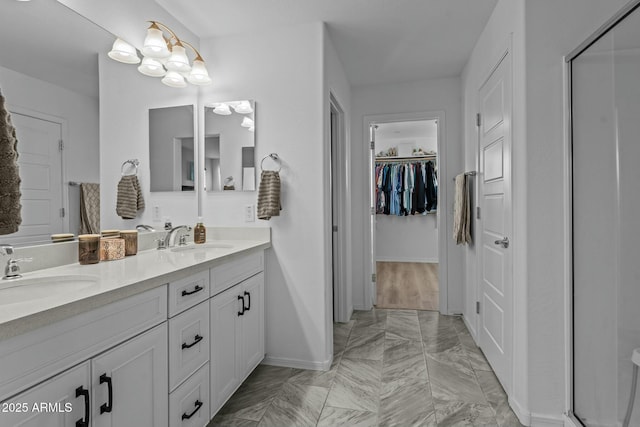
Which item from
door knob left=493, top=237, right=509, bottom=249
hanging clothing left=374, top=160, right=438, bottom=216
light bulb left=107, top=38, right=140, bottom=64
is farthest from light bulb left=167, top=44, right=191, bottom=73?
hanging clothing left=374, top=160, right=438, bottom=216

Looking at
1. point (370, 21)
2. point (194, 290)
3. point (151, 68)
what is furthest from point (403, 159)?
point (194, 290)

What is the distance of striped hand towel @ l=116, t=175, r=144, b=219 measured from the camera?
2.00m

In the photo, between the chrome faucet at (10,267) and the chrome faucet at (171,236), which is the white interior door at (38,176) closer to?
the chrome faucet at (10,267)

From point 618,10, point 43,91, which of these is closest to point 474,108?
point 618,10

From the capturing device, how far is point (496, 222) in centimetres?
228

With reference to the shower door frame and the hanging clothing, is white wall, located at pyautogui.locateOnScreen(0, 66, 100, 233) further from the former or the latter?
the hanging clothing

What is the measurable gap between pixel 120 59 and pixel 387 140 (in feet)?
17.8

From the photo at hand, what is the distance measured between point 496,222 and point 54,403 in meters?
2.36

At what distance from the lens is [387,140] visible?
6.79 meters

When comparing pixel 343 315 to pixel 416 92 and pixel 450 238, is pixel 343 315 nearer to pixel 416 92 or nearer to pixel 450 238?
pixel 450 238

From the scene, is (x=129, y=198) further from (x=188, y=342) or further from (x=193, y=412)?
(x=193, y=412)

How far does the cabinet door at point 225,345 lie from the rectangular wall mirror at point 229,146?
876 mm

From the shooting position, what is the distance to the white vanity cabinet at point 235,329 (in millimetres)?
1763

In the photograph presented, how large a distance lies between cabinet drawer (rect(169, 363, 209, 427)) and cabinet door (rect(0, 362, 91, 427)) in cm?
45
